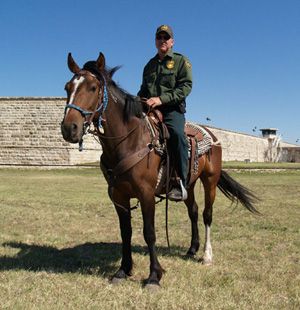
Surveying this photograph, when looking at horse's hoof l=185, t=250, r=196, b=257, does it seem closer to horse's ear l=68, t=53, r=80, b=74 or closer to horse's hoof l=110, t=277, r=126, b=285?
horse's hoof l=110, t=277, r=126, b=285

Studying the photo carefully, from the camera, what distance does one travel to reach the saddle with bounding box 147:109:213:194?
203 inches

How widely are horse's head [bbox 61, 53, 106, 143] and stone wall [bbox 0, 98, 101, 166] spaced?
30.5 meters

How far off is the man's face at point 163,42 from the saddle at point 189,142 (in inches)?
29.8

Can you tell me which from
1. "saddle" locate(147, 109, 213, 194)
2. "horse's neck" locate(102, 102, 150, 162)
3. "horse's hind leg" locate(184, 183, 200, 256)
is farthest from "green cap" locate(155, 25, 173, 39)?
"horse's hind leg" locate(184, 183, 200, 256)

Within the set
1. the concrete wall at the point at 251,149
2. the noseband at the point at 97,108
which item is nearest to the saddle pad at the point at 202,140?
the noseband at the point at 97,108

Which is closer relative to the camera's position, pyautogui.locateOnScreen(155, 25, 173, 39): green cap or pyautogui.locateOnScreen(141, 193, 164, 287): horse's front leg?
pyautogui.locateOnScreen(141, 193, 164, 287): horse's front leg

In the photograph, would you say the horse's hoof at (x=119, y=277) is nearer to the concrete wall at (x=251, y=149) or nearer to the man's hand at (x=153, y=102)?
the man's hand at (x=153, y=102)

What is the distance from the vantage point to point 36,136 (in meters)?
35.7

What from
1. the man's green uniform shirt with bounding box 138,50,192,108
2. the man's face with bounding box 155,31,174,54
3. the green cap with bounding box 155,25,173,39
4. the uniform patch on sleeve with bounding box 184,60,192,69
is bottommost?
the man's green uniform shirt with bounding box 138,50,192,108

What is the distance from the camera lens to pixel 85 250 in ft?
21.7

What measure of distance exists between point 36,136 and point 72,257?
30.9 metres

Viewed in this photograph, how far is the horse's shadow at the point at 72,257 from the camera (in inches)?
217

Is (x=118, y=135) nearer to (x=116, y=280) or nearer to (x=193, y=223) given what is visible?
(x=116, y=280)

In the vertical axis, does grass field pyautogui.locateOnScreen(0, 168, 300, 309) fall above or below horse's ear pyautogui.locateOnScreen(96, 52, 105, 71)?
below
